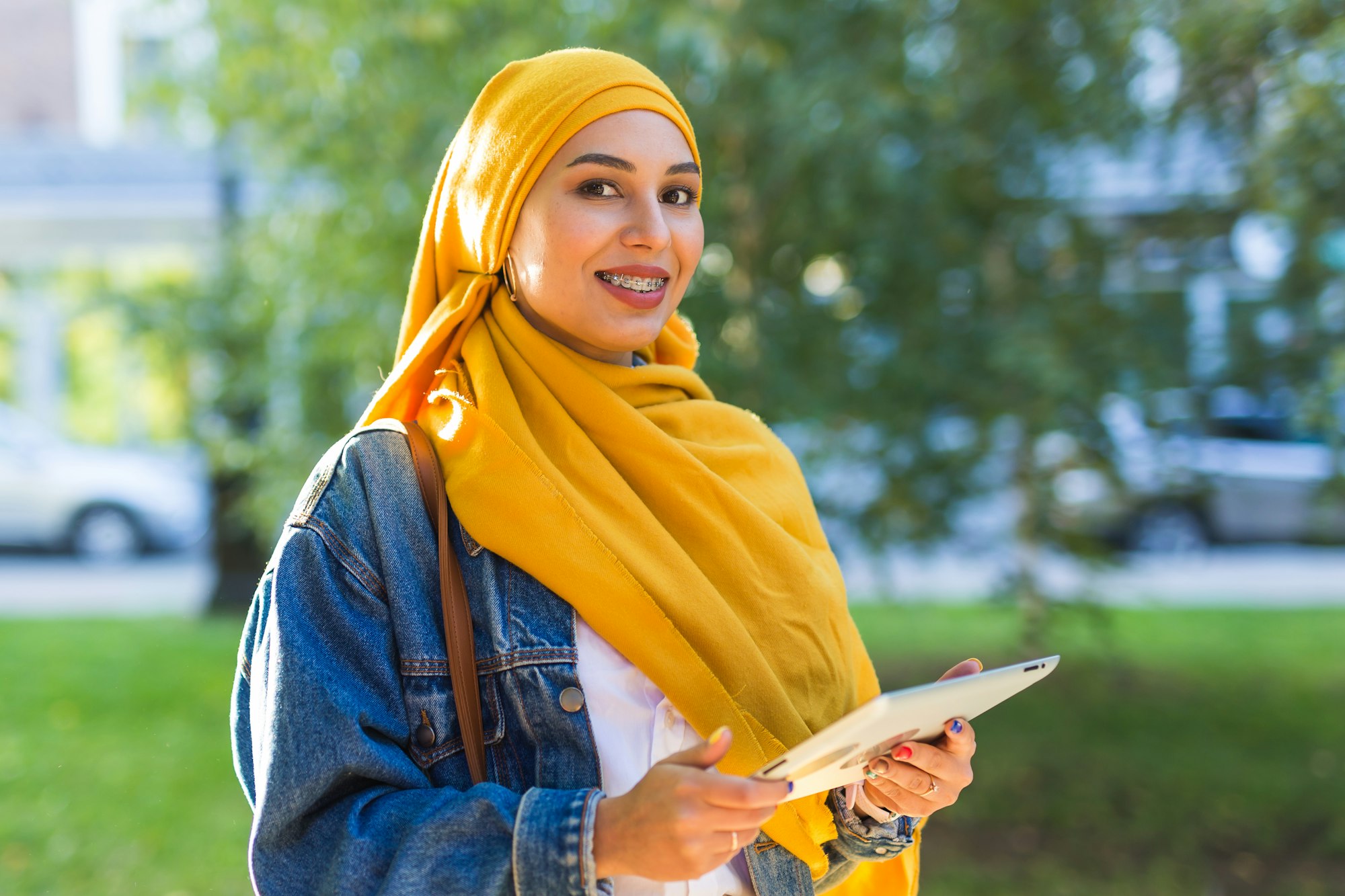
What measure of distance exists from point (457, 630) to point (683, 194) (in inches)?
26.2

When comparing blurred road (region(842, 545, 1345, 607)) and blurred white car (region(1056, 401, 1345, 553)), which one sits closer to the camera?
blurred white car (region(1056, 401, 1345, 553))

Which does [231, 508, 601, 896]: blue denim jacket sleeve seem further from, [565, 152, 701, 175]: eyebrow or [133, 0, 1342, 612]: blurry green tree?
[133, 0, 1342, 612]: blurry green tree

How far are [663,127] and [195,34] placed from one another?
14.3 feet

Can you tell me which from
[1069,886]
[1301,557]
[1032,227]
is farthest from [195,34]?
[1301,557]

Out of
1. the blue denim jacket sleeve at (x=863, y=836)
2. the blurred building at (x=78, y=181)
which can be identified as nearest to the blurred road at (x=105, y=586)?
the blurred building at (x=78, y=181)

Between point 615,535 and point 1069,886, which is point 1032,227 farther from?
point 615,535

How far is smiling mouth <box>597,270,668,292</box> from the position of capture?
5.05 ft

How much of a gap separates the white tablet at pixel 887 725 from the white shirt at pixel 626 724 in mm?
215

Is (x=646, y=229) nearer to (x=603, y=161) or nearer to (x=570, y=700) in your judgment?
(x=603, y=161)

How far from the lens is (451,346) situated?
1.61 meters

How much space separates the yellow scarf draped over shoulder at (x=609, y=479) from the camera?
4.70ft

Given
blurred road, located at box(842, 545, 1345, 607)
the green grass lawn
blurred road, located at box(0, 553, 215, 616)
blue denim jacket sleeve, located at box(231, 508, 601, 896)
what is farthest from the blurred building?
blue denim jacket sleeve, located at box(231, 508, 601, 896)

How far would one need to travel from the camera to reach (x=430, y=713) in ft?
4.50

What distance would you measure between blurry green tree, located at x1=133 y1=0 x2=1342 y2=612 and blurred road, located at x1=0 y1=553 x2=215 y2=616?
546 cm
